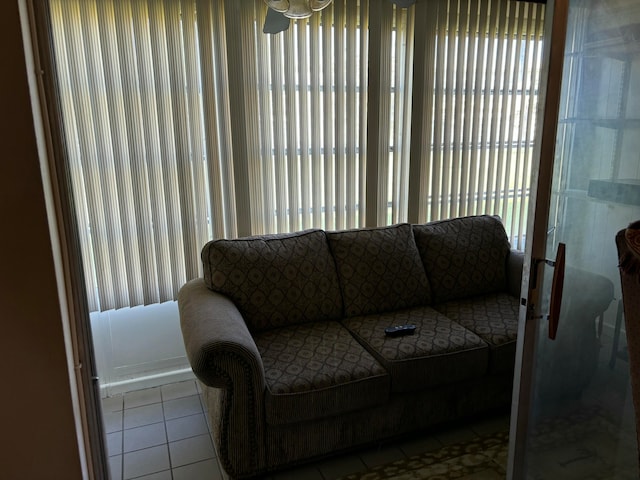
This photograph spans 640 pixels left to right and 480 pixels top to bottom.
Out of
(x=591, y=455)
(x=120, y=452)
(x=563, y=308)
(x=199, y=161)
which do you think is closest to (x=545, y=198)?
(x=563, y=308)

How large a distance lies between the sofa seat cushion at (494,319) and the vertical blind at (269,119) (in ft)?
2.69

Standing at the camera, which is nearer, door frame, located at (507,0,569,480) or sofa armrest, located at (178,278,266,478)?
door frame, located at (507,0,569,480)

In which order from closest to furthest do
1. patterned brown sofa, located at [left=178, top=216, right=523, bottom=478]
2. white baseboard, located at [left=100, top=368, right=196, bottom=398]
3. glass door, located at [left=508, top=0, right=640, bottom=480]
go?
glass door, located at [left=508, top=0, right=640, bottom=480] → patterned brown sofa, located at [left=178, top=216, right=523, bottom=478] → white baseboard, located at [left=100, top=368, right=196, bottom=398]

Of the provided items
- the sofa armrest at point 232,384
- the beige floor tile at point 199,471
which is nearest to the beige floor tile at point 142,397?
the beige floor tile at point 199,471

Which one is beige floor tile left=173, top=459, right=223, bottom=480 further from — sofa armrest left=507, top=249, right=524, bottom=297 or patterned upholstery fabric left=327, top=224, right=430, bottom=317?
sofa armrest left=507, top=249, right=524, bottom=297

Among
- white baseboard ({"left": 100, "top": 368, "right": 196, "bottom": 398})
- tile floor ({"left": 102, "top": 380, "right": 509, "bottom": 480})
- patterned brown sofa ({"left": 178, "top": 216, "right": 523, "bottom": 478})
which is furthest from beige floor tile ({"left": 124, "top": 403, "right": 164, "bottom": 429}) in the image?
patterned brown sofa ({"left": 178, "top": 216, "right": 523, "bottom": 478})

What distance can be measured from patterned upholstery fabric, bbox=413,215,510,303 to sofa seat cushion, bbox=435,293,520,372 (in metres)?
0.08

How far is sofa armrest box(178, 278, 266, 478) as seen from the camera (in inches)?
75.0

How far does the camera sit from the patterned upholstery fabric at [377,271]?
276 centimetres

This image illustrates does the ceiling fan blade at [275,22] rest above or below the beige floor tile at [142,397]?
above

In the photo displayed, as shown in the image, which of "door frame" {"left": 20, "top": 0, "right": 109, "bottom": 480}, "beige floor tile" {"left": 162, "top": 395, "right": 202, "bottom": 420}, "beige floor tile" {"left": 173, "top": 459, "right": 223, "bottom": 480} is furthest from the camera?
"beige floor tile" {"left": 162, "top": 395, "right": 202, "bottom": 420}

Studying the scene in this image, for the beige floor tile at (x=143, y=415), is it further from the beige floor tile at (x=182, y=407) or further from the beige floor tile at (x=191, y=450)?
the beige floor tile at (x=191, y=450)

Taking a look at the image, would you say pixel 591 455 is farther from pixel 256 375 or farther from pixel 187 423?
pixel 187 423

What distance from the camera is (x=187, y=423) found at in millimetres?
2562
